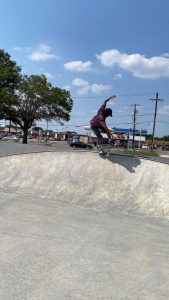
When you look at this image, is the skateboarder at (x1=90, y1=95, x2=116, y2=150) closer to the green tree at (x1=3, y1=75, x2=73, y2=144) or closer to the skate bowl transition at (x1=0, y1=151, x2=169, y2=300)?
the skate bowl transition at (x1=0, y1=151, x2=169, y2=300)

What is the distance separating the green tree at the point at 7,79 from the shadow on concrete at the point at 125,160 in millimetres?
42508

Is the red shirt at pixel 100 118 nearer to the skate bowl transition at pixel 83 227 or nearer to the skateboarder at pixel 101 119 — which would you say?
the skateboarder at pixel 101 119

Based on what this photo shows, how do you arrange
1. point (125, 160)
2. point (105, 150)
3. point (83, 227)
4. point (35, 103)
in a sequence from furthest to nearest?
1. point (35, 103)
2. point (105, 150)
3. point (125, 160)
4. point (83, 227)

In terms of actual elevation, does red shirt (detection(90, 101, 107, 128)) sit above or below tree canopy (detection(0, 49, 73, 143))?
below

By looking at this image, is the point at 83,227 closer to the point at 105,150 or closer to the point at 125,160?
the point at 125,160

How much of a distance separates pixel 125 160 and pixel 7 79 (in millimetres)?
47885

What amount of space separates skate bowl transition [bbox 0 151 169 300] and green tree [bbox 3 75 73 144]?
40.2 meters

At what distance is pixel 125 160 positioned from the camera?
11.8m

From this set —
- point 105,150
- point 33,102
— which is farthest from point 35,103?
point 105,150

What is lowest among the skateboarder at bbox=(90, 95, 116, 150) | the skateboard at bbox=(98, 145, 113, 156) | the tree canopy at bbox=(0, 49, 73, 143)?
the skateboard at bbox=(98, 145, 113, 156)

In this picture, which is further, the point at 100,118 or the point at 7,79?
the point at 7,79

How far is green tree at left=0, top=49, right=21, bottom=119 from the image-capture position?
5338cm

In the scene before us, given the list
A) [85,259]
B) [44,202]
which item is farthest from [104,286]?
[44,202]

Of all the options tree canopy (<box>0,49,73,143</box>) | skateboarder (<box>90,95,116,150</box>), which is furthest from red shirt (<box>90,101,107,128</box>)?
tree canopy (<box>0,49,73,143</box>)
